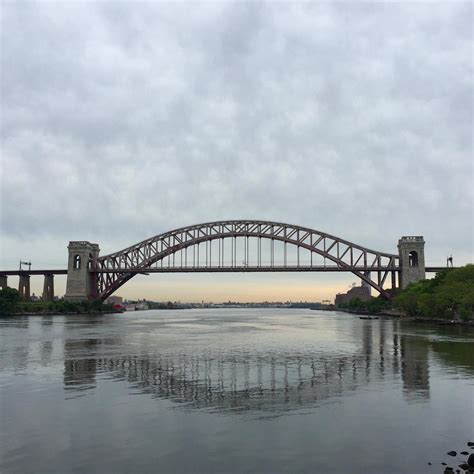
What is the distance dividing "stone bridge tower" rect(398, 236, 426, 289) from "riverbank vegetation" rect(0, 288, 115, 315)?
2331 inches

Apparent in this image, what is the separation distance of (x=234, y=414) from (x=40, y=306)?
3503 inches

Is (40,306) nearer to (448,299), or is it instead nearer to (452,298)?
(448,299)

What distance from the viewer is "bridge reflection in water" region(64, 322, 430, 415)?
1438 cm

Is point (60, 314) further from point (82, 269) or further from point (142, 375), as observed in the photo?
point (142, 375)

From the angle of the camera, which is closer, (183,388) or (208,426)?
(208,426)

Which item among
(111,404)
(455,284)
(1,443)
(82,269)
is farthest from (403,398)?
(82,269)

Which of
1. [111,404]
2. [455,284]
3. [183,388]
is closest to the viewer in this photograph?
A: [111,404]

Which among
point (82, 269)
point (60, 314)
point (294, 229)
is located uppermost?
point (294, 229)

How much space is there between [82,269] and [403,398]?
95.8 metres

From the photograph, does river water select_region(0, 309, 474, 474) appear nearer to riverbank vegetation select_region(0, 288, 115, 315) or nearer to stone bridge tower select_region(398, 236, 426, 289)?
riverbank vegetation select_region(0, 288, 115, 315)

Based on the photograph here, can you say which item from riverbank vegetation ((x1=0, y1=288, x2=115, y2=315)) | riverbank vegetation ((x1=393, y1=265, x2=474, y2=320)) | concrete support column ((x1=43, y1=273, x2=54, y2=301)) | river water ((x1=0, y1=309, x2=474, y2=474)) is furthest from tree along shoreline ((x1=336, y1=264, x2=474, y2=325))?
concrete support column ((x1=43, y1=273, x2=54, y2=301))

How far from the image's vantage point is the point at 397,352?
26.2 m

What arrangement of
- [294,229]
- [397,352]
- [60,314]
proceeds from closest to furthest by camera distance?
[397,352] → [60,314] → [294,229]

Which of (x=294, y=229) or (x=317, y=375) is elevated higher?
(x=294, y=229)
